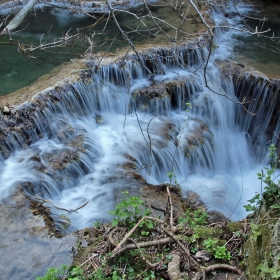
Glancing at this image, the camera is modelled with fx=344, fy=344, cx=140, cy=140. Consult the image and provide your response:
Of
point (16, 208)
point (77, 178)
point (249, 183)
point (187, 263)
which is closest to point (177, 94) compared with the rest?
point (249, 183)

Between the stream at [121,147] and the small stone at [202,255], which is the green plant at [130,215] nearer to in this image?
the small stone at [202,255]

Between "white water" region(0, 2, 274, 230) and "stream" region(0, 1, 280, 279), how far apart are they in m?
0.02

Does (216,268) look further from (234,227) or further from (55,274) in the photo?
(55,274)

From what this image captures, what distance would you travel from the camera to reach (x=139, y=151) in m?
6.23

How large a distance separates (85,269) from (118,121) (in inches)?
163

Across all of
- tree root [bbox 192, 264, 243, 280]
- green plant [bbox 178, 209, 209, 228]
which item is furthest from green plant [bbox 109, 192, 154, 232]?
tree root [bbox 192, 264, 243, 280]

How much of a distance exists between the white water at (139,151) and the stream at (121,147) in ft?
0.07

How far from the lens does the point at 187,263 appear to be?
125 inches

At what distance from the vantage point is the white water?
5273 mm

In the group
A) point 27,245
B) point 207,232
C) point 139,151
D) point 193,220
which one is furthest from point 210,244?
point 139,151

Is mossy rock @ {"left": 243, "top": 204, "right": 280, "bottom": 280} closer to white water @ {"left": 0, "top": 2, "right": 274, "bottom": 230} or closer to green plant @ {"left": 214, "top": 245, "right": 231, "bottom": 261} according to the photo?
green plant @ {"left": 214, "top": 245, "right": 231, "bottom": 261}

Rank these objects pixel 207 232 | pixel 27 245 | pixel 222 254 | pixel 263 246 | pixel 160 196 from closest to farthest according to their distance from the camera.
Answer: pixel 263 246, pixel 222 254, pixel 207 232, pixel 27 245, pixel 160 196

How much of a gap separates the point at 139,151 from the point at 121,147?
36cm

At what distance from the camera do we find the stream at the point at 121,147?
4.56m
